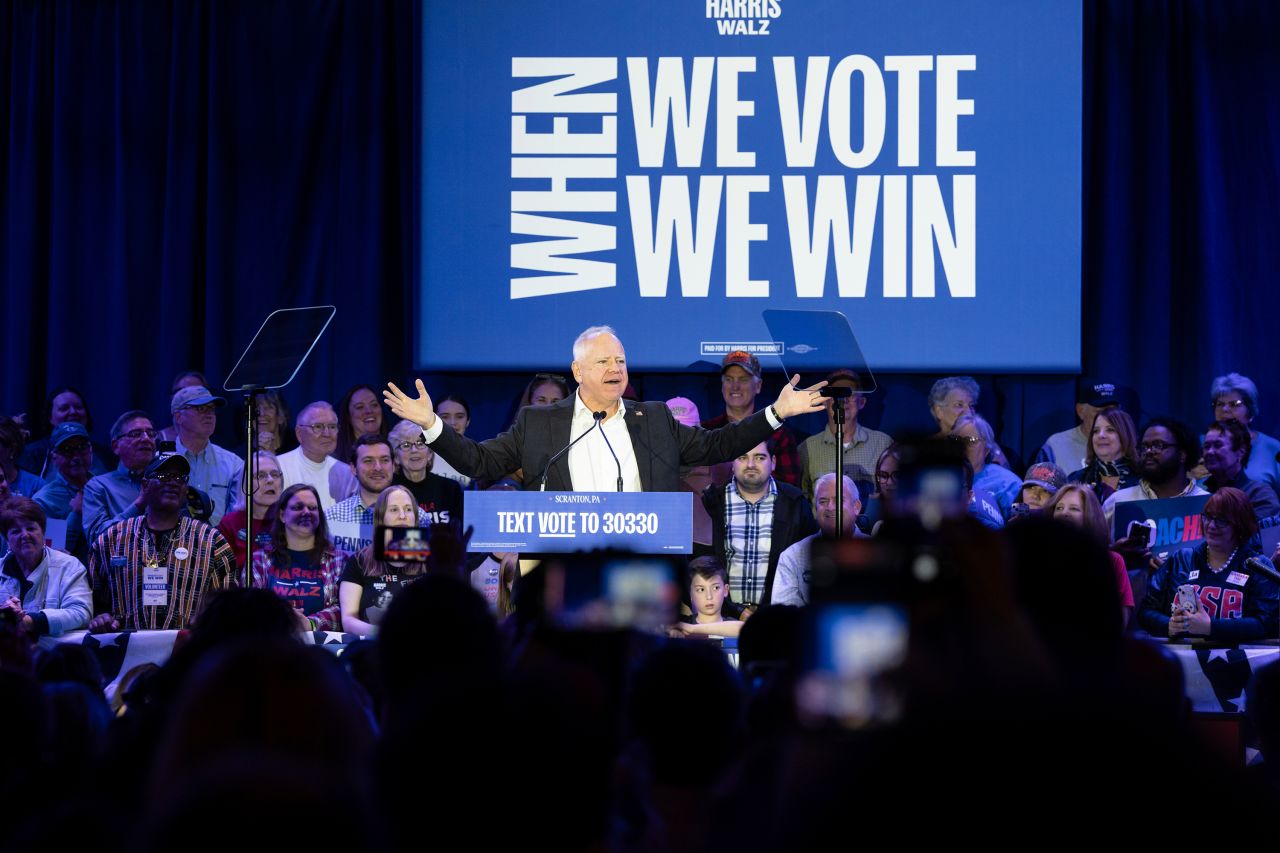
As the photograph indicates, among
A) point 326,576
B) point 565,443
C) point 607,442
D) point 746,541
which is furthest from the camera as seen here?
point 746,541

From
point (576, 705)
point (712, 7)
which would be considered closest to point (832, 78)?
point (712, 7)

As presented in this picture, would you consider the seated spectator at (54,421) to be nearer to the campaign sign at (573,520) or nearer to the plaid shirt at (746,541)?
the plaid shirt at (746,541)

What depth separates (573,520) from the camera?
4.21 metres

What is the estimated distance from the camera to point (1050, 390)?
7.71m

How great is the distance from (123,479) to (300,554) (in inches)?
56.8

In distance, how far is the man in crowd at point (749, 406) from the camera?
666 centimetres

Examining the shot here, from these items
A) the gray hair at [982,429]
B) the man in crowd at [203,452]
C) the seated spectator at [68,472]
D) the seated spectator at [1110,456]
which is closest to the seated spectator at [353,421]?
the man in crowd at [203,452]

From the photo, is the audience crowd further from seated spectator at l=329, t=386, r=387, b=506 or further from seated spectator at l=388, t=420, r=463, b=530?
seated spectator at l=329, t=386, r=387, b=506

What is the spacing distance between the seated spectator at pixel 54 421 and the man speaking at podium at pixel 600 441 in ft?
10.4

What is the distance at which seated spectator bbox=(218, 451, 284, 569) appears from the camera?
544cm

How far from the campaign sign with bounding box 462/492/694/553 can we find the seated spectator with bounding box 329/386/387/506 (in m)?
2.68

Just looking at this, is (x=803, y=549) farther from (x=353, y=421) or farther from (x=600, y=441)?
(x=353, y=421)

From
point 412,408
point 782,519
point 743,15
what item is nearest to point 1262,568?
point 782,519

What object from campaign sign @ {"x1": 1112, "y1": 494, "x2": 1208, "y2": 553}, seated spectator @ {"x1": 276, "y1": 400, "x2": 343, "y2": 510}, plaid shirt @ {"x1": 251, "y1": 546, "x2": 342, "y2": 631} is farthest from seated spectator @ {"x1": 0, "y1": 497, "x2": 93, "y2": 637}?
campaign sign @ {"x1": 1112, "y1": 494, "x2": 1208, "y2": 553}
